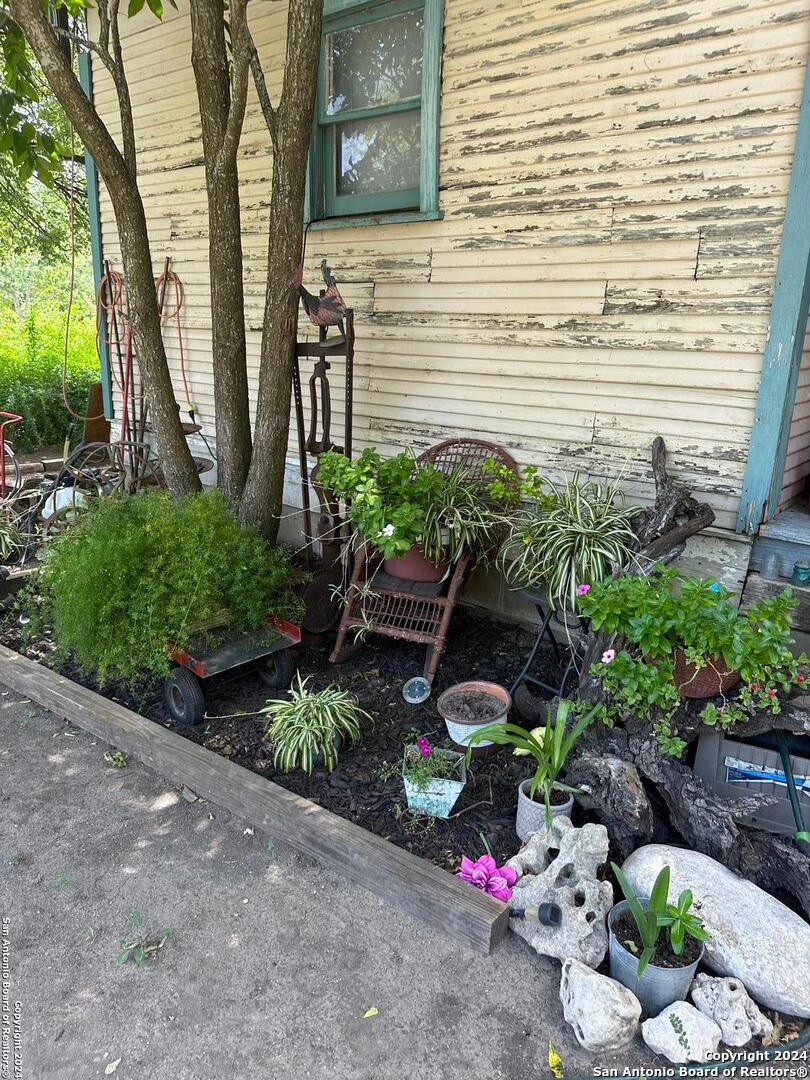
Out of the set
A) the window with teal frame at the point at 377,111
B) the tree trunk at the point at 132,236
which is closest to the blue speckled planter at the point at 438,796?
the tree trunk at the point at 132,236

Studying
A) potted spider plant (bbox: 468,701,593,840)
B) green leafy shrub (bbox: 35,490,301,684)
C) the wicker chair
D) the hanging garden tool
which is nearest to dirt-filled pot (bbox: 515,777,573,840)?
potted spider plant (bbox: 468,701,593,840)

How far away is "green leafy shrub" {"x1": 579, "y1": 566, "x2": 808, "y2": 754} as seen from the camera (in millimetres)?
2172

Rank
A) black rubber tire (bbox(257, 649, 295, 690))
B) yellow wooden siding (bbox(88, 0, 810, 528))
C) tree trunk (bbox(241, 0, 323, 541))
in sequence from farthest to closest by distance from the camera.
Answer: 1. black rubber tire (bbox(257, 649, 295, 690))
2. tree trunk (bbox(241, 0, 323, 541))
3. yellow wooden siding (bbox(88, 0, 810, 528))

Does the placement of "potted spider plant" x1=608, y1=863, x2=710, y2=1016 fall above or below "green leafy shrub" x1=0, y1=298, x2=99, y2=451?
below

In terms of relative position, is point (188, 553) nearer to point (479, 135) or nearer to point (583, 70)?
point (479, 135)

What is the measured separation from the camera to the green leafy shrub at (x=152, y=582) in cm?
310

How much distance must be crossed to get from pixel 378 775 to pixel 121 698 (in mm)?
1465

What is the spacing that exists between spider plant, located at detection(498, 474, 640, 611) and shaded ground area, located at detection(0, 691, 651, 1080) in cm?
143

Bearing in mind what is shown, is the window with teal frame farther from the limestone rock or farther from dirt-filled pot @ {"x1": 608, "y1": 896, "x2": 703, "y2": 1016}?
dirt-filled pot @ {"x1": 608, "y1": 896, "x2": 703, "y2": 1016}

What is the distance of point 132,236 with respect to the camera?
150 inches

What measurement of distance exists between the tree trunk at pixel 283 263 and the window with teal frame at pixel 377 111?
2.35 feet

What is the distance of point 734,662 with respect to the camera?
215cm

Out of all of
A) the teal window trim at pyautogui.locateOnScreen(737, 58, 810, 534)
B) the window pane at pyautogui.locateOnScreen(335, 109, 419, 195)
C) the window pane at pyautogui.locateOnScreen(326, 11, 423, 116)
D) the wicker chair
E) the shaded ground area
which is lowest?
the shaded ground area

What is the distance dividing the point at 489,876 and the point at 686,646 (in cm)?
100
